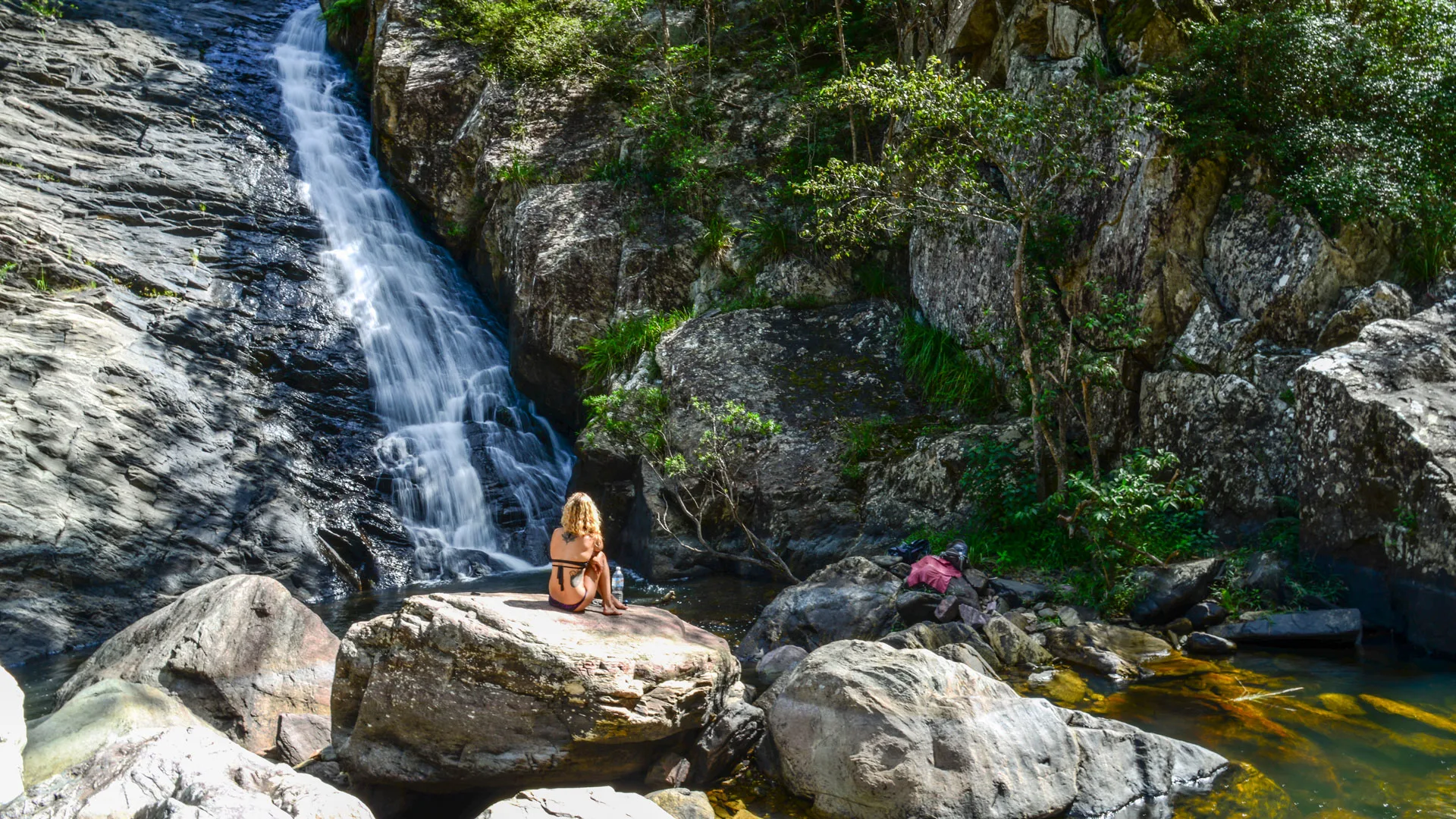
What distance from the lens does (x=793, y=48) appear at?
16328 mm

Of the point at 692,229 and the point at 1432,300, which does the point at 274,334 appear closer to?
the point at 692,229

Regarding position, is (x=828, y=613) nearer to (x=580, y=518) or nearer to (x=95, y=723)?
(x=580, y=518)

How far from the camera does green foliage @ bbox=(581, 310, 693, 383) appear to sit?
47.6 feet

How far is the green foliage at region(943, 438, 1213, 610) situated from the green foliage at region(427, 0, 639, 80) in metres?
11.9

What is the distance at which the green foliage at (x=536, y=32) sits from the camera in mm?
18141

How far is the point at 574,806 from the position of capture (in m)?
4.84

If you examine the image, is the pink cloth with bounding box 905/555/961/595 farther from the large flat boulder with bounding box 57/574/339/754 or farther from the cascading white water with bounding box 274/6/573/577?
the cascading white water with bounding box 274/6/573/577

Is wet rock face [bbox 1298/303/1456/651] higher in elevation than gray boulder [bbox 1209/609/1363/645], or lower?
higher

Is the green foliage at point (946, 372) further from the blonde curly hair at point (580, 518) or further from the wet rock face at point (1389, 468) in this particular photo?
the blonde curly hair at point (580, 518)

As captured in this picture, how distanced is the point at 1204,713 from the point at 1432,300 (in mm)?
5025

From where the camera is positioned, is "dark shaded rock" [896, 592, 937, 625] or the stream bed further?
"dark shaded rock" [896, 592, 937, 625]

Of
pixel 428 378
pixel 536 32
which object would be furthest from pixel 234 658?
pixel 536 32

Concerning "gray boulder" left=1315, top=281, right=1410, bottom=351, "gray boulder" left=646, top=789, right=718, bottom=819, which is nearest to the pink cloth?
"gray boulder" left=646, top=789, right=718, bottom=819

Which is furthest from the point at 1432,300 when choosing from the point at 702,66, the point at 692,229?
the point at 702,66
